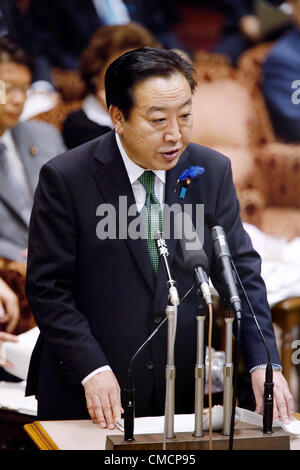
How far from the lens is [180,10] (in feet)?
16.9

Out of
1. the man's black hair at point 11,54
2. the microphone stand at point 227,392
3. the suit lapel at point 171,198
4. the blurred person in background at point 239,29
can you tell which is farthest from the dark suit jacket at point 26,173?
the microphone stand at point 227,392

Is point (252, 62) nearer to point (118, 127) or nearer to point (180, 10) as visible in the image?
point (180, 10)

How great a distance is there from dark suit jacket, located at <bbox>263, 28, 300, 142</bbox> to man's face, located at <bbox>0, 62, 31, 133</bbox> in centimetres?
176

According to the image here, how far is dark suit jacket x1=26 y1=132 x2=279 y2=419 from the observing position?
197 cm

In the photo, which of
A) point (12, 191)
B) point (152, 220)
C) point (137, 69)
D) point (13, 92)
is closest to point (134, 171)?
point (152, 220)

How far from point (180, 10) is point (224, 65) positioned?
0.49 m

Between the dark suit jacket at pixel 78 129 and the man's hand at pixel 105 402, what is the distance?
6.99 feet

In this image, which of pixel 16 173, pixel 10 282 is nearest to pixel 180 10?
pixel 16 173

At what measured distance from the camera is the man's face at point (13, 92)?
4.00m

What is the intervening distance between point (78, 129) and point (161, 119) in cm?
208

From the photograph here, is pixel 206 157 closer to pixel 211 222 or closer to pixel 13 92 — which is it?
pixel 211 222

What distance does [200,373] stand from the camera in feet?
5.55

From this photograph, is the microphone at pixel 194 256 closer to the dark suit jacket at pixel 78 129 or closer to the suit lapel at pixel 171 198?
the suit lapel at pixel 171 198

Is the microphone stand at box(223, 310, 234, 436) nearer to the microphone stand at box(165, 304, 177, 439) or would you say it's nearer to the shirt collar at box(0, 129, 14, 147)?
the microphone stand at box(165, 304, 177, 439)
